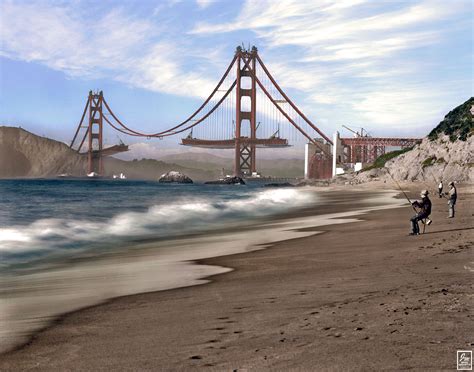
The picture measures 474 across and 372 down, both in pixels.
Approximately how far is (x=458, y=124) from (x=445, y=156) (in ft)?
18.7

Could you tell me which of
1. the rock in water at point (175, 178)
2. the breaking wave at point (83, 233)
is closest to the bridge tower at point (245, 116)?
the rock in water at point (175, 178)

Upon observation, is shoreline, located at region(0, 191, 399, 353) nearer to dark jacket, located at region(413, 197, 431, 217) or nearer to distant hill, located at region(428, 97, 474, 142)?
dark jacket, located at region(413, 197, 431, 217)

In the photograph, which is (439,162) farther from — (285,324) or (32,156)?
(32,156)

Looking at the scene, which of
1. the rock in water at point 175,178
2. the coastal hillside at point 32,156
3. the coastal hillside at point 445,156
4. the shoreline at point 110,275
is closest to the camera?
the shoreline at point 110,275

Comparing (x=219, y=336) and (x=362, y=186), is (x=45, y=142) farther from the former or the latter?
(x=219, y=336)

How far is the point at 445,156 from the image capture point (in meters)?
55.1

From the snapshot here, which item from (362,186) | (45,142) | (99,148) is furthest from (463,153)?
(45,142)

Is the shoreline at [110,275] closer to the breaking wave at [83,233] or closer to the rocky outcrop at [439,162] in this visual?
the breaking wave at [83,233]

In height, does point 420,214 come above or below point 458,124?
below

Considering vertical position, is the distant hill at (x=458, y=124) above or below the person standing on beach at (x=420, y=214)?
above

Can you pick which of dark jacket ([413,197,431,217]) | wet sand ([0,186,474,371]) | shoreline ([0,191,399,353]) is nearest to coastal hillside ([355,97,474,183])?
dark jacket ([413,197,431,217])

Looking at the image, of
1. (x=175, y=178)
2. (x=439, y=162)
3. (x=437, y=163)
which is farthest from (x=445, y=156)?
(x=175, y=178)

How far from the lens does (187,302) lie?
5.42m

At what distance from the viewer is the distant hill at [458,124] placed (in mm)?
55438
